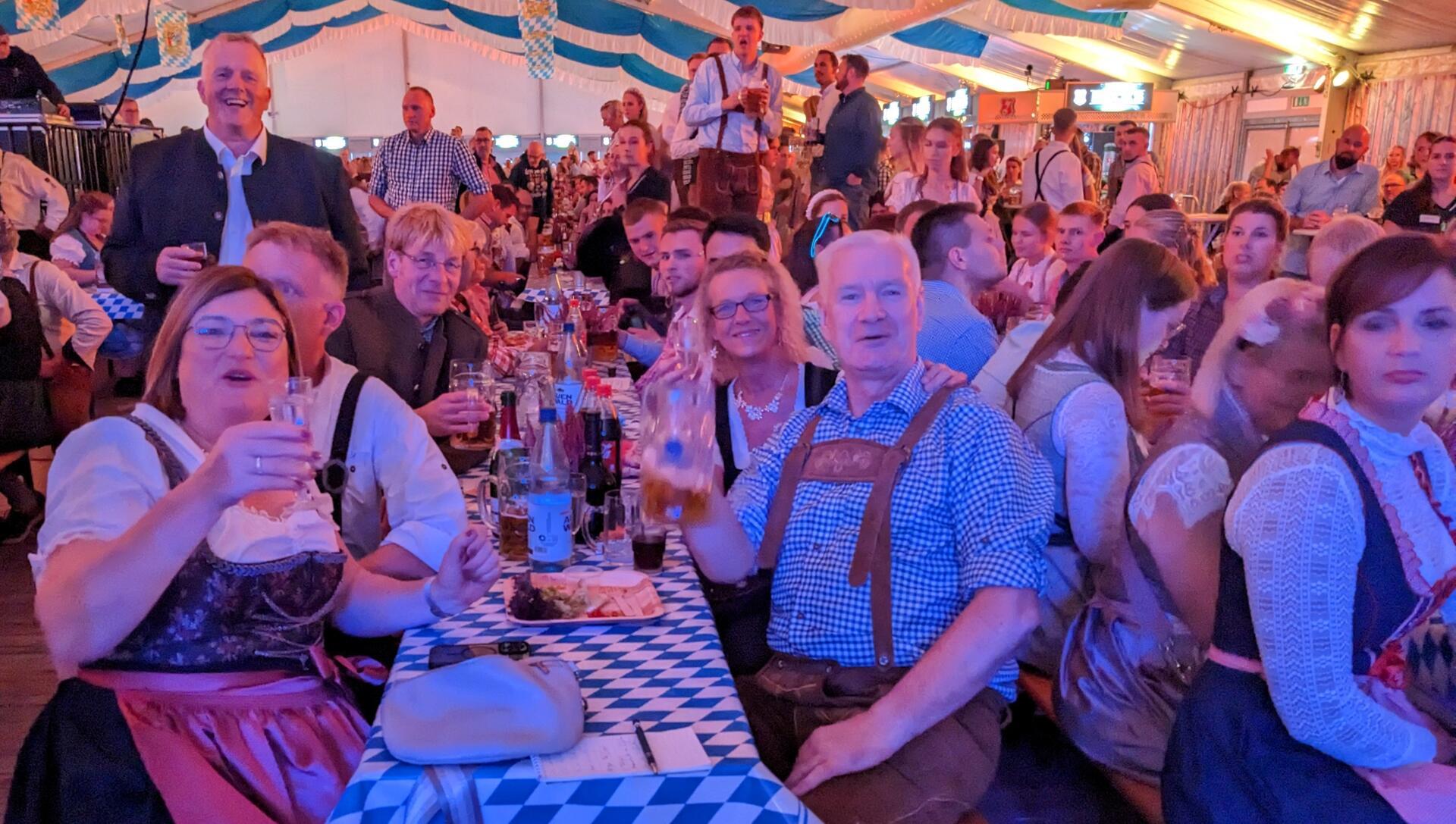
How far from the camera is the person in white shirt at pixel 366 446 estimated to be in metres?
1.90

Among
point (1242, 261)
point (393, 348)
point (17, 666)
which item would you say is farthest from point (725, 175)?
point (17, 666)

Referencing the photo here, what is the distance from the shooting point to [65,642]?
1.41m

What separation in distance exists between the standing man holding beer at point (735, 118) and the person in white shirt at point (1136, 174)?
98.6 inches

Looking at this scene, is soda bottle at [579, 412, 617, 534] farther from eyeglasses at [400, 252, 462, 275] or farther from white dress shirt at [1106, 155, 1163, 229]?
white dress shirt at [1106, 155, 1163, 229]

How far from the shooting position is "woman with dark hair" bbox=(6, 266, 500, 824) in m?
1.37

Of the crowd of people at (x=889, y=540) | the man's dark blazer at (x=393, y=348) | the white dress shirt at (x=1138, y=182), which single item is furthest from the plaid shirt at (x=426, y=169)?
the white dress shirt at (x=1138, y=182)

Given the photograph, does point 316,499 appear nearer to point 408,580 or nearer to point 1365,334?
point 408,580

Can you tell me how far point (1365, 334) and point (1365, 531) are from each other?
0.93 ft

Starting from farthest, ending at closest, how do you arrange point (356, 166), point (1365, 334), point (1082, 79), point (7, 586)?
point (1082, 79), point (356, 166), point (7, 586), point (1365, 334)

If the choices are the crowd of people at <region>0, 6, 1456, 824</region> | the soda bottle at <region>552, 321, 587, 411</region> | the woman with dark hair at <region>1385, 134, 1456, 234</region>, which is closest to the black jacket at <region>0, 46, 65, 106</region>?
the crowd of people at <region>0, 6, 1456, 824</region>

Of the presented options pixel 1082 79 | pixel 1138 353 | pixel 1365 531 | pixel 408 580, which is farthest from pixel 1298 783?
pixel 1082 79

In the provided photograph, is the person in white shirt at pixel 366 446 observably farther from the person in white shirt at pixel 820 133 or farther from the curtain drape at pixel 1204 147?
the curtain drape at pixel 1204 147

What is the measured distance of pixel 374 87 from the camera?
2595 cm

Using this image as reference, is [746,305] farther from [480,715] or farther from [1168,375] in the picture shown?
[480,715]
